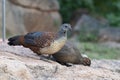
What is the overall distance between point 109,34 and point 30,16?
9.10 ft

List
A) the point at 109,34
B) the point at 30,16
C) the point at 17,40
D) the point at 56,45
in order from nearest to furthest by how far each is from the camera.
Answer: the point at 56,45, the point at 17,40, the point at 30,16, the point at 109,34

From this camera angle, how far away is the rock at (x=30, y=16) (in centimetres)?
1401

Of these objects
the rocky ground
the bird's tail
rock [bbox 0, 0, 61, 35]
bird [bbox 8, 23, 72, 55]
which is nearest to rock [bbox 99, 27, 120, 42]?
rock [bbox 0, 0, 61, 35]

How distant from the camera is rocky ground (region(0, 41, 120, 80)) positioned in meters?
4.41

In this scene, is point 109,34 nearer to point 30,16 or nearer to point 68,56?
point 30,16

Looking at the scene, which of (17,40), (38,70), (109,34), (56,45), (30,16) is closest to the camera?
(38,70)

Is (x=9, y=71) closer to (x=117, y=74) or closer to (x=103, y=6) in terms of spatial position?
(x=117, y=74)

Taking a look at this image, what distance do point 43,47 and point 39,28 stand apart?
407 inches

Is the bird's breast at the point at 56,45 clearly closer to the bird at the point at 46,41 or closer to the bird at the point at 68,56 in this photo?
the bird at the point at 46,41

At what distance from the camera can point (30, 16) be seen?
14930 millimetres

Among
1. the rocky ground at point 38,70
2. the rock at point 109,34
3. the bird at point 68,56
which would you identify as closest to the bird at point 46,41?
the rocky ground at point 38,70

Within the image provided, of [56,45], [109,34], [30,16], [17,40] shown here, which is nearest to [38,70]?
[56,45]

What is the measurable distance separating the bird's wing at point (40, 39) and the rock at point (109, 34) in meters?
10.1

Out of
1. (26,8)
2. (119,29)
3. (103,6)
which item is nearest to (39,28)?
(26,8)
